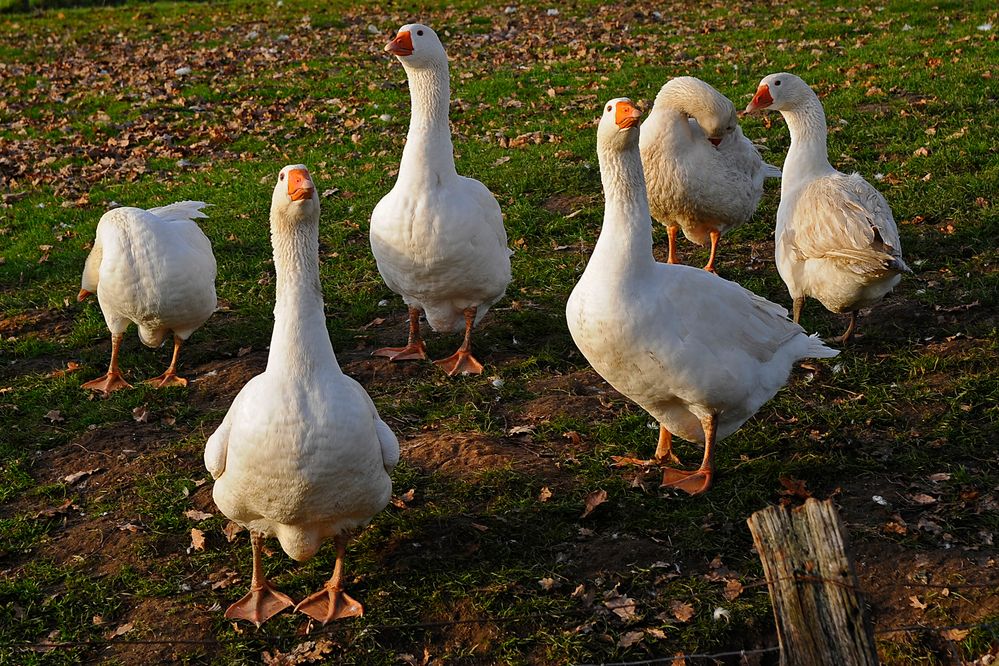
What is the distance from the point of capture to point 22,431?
6844 mm

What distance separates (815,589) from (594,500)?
2344 mm

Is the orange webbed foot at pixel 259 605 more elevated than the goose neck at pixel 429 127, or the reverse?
the goose neck at pixel 429 127

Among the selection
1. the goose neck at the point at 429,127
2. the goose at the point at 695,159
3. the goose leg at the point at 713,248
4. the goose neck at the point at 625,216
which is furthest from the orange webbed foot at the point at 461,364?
the goose leg at the point at 713,248

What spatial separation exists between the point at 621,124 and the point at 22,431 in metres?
4.74

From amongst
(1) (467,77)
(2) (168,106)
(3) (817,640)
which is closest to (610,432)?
(3) (817,640)

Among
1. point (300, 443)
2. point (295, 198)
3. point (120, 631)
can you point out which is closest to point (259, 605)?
point (120, 631)

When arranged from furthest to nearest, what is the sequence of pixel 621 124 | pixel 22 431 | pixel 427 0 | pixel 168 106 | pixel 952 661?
1. pixel 427 0
2. pixel 168 106
3. pixel 22 431
4. pixel 621 124
5. pixel 952 661

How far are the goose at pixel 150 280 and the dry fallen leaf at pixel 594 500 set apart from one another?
346 centimetres

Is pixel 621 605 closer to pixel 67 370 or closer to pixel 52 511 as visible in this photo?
pixel 52 511

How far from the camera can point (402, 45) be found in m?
7.09

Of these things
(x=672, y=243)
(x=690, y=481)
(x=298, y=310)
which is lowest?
(x=690, y=481)

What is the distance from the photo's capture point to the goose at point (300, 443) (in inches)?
176

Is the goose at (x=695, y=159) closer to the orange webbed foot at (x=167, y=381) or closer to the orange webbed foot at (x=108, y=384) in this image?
the orange webbed foot at (x=167, y=381)

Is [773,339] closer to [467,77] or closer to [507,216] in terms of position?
[507,216]
